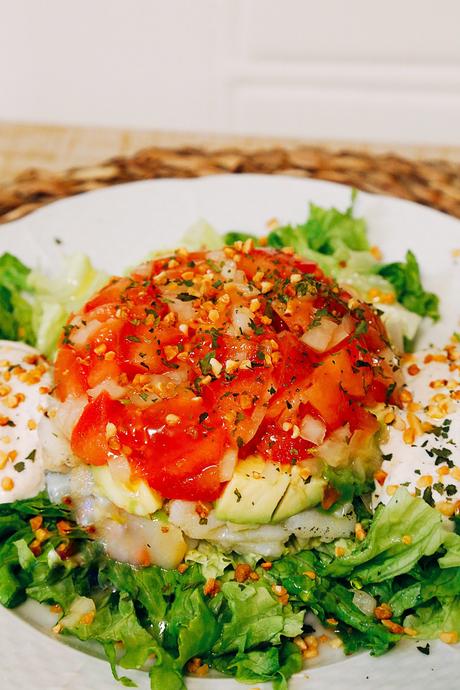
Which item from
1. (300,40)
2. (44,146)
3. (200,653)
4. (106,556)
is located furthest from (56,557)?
(300,40)

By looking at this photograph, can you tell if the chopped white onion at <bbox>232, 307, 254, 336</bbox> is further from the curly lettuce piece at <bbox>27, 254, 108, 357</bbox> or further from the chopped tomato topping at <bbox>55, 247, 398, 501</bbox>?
the curly lettuce piece at <bbox>27, 254, 108, 357</bbox>

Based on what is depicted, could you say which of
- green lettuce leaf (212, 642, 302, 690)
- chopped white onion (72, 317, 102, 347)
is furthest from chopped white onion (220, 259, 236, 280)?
green lettuce leaf (212, 642, 302, 690)

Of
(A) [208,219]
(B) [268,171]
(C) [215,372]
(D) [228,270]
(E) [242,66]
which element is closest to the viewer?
(C) [215,372]

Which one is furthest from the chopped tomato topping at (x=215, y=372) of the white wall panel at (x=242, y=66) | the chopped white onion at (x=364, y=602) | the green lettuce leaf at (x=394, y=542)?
the white wall panel at (x=242, y=66)

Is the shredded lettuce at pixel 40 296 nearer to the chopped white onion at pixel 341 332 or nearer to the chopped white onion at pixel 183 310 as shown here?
the chopped white onion at pixel 183 310

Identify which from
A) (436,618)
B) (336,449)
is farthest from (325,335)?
(436,618)

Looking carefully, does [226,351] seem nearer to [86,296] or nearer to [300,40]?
[86,296]

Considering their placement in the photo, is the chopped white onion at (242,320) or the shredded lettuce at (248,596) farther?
the chopped white onion at (242,320)

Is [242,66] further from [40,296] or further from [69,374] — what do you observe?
[69,374]
